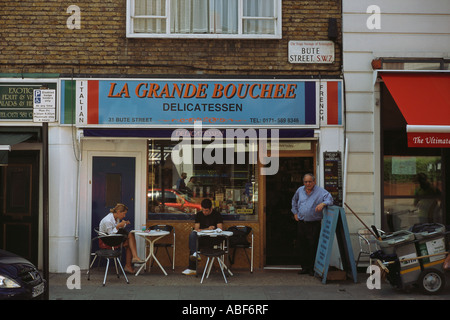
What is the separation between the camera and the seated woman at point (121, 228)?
931 centimetres

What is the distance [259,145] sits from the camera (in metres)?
10.4

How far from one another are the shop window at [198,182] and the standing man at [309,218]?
3.85 feet

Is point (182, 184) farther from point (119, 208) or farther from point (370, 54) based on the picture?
point (370, 54)

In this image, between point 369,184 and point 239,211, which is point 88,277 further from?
point 369,184

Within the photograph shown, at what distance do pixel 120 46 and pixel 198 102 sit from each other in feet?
6.36

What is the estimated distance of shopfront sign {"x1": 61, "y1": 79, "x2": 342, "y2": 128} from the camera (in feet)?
32.5

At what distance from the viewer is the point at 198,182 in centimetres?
1052

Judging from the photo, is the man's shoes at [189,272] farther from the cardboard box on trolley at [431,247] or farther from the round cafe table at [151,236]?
the cardboard box on trolley at [431,247]

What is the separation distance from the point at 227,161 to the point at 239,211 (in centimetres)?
108

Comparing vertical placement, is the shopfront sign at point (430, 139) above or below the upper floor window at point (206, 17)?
below

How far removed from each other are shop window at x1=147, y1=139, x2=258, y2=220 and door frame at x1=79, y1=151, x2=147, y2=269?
0.19 meters

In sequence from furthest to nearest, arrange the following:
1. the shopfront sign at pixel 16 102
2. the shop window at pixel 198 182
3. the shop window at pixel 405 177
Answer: the shop window at pixel 198 182 < the shop window at pixel 405 177 < the shopfront sign at pixel 16 102

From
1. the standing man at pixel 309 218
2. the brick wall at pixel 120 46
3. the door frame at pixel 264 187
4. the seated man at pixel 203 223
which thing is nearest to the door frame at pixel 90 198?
the seated man at pixel 203 223

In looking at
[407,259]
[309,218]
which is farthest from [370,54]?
[407,259]
